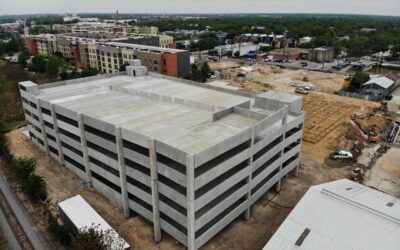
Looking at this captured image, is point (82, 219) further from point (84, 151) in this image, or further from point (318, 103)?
point (318, 103)

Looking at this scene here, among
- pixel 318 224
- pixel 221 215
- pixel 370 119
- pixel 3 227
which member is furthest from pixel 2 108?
pixel 370 119

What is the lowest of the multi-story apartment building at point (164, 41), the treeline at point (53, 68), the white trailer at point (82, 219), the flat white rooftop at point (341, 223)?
the white trailer at point (82, 219)

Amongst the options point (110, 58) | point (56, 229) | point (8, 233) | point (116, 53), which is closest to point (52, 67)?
point (110, 58)

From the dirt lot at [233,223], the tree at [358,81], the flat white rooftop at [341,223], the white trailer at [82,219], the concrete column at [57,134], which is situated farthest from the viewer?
the tree at [358,81]

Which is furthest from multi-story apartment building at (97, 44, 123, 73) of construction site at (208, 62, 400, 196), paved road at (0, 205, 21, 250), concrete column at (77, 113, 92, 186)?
paved road at (0, 205, 21, 250)

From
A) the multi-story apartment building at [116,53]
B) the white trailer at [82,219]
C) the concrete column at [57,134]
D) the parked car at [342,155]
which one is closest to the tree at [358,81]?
the parked car at [342,155]

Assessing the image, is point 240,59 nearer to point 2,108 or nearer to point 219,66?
point 219,66

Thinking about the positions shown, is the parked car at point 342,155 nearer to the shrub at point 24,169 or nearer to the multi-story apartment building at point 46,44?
the shrub at point 24,169
